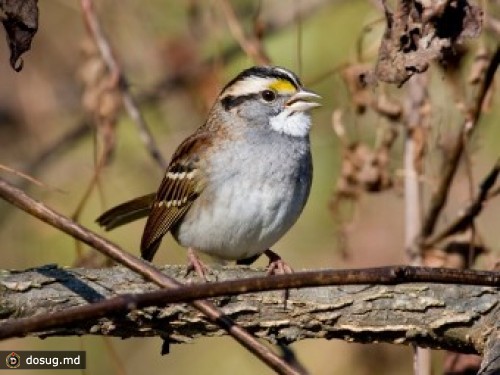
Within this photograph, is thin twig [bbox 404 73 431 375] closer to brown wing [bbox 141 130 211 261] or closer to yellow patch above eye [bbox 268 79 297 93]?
yellow patch above eye [bbox 268 79 297 93]

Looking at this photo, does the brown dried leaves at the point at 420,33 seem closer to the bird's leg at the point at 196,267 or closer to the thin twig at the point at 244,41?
the bird's leg at the point at 196,267

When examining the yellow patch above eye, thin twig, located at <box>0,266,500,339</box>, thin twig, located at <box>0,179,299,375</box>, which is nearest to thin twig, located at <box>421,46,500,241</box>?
the yellow patch above eye

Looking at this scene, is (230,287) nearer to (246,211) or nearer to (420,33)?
(420,33)

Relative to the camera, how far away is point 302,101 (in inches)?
163

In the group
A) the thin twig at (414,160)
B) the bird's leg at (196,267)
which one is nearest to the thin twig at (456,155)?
the thin twig at (414,160)

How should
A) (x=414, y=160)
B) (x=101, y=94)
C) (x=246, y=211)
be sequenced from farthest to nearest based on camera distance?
1. (x=101, y=94)
2. (x=414, y=160)
3. (x=246, y=211)

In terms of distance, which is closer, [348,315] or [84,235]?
[84,235]

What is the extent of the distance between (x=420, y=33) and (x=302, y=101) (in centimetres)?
121

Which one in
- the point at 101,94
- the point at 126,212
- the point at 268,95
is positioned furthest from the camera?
the point at 126,212

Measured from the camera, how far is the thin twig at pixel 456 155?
148 inches

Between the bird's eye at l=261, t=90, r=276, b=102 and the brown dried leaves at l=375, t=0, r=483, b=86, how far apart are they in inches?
48.9

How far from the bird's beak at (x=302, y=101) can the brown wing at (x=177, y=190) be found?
31cm

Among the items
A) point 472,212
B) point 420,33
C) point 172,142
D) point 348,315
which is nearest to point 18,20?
point 420,33

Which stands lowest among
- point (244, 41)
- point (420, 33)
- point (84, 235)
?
point (84, 235)
